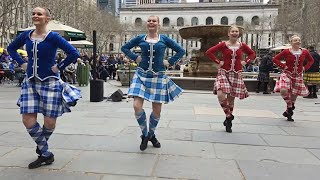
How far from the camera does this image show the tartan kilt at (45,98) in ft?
14.3

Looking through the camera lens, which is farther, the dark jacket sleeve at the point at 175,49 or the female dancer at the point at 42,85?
the dark jacket sleeve at the point at 175,49

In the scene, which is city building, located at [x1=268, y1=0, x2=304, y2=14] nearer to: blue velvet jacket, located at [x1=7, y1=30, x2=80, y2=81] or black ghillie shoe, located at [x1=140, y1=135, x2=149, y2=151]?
black ghillie shoe, located at [x1=140, y1=135, x2=149, y2=151]

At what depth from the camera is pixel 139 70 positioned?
17.6ft

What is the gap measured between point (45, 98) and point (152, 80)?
4.91ft

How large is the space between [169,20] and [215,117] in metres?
106

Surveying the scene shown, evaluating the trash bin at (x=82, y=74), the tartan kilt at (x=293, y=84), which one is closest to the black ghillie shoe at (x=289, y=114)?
the tartan kilt at (x=293, y=84)

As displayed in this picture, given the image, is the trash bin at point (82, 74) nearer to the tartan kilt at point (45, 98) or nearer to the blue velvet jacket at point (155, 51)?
the blue velvet jacket at point (155, 51)

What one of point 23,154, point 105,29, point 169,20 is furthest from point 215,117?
point 169,20

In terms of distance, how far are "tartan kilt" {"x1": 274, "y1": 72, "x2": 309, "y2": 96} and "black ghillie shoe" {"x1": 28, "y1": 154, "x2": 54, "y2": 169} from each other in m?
5.19

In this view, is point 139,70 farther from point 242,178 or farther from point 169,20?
point 169,20

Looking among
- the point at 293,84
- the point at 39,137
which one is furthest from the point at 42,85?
the point at 293,84

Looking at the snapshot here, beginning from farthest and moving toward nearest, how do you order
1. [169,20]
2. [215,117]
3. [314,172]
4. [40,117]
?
[169,20]
[215,117]
[40,117]
[314,172]

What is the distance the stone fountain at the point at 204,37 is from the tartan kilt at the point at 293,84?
10.4 meters

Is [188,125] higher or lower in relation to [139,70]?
lower
